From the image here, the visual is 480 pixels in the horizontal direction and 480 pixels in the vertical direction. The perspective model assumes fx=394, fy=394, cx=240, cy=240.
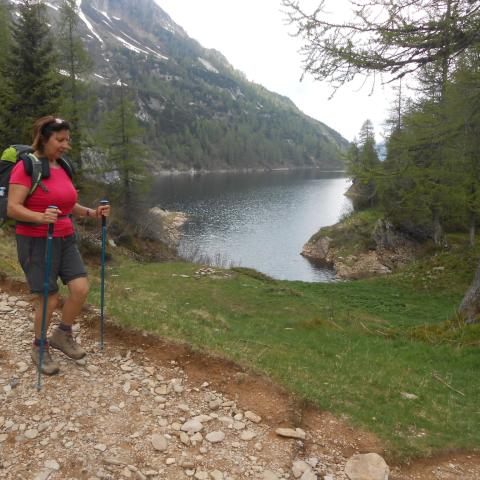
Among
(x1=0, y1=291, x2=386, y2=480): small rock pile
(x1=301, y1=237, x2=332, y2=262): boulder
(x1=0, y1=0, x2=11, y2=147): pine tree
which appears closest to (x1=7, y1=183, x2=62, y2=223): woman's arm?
(x1=0, y1=291, x2=386, y2=480): small rock pile

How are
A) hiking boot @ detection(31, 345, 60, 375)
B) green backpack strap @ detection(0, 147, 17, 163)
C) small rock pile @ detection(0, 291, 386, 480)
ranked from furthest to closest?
hiking boot @ detection(31, 345, 60, 375), green backpack strap @ detection(0, 147, 17, 163), small rock pile @ detection(0, 291, 386, 480)

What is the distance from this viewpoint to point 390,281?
75.0 feet

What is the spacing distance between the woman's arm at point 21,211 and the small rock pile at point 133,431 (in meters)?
2.24

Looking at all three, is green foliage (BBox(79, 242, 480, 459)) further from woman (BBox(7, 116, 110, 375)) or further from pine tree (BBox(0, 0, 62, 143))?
pine tree (BBox(0, 0, 62, 143))

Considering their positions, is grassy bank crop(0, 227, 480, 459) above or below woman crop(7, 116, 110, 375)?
below

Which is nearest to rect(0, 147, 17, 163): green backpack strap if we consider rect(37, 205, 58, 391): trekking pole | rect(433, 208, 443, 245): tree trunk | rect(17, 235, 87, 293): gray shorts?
rect(37, 205, 58, 391): trekking pole

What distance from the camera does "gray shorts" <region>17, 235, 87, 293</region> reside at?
4.75 meters

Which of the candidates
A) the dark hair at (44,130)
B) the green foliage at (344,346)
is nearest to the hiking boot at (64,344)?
the green foliage at (344,346)

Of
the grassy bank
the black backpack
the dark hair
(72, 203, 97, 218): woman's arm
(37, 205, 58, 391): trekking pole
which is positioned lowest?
the grassy bank

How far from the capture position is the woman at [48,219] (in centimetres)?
439

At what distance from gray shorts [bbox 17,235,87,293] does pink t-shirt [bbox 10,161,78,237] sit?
104mm

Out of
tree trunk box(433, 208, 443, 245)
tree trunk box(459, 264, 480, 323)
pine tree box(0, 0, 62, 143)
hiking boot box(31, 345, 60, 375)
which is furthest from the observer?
tree trunk box(433, 208, 443, 245)

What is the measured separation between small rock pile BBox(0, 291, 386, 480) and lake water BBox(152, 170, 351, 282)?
32542 mm

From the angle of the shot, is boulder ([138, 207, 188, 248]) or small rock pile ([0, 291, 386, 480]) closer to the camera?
small rock pile ([0, 291, 386, 480])
